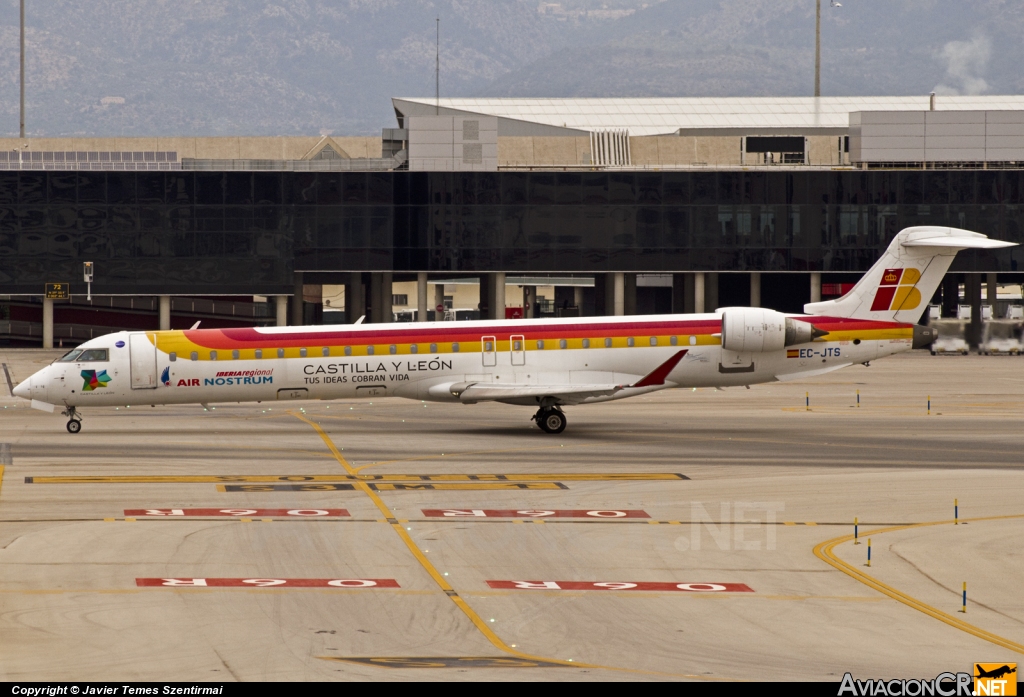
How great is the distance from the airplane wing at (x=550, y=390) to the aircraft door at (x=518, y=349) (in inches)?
34.7

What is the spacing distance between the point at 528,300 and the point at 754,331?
60844 mm

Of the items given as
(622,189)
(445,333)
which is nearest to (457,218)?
(622,189)

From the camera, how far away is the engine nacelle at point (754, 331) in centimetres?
4122

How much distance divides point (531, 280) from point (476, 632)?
256 ft

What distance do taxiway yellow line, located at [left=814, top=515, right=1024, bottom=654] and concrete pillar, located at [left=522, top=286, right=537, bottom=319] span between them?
236 feet

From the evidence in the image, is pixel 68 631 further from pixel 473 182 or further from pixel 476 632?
pixel 473 182

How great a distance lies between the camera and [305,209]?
85938 millimetres

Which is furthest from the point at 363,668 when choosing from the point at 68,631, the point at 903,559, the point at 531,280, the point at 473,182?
the point at 531,280

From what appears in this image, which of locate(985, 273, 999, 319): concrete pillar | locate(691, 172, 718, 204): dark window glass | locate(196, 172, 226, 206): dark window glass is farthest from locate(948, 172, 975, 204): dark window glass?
locate(196, 172, 226, 206): dark window glass

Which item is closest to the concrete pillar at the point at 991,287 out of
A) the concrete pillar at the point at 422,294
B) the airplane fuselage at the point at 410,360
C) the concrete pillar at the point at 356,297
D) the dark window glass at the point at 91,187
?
the concrete pillar at the point at 422,294

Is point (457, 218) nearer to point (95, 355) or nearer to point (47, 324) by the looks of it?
point (47, 324)

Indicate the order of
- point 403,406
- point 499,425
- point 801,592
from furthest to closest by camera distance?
point 403,406 → point 499,425 → point 801,592

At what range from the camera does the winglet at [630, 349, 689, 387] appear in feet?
136

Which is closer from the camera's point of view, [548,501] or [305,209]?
[548,501]
